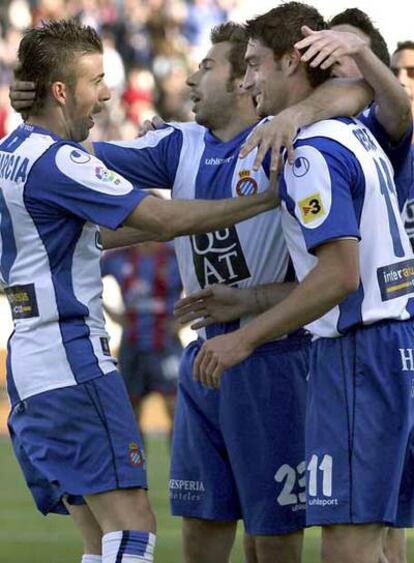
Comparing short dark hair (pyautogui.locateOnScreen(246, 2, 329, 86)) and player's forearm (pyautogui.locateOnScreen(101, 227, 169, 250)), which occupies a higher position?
short dark hair (pyautogui.locateOnScreen(246, 2, 329, 86))

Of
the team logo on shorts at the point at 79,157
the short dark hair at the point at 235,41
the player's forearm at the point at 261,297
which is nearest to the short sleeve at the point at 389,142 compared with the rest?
the player's forearm at the point at 261,297

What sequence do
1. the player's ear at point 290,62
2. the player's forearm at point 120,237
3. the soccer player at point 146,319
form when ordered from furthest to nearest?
the soccer player at point 146,319, the player's forearm at point 120,237, the player's ear at point 290,62

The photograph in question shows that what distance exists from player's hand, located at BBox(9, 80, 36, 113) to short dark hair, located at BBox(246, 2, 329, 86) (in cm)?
82

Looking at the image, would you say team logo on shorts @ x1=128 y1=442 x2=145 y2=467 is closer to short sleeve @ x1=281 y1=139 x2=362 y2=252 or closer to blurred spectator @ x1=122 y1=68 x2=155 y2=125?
short sleeve @ x1=281 y1=139 x2=362 y2=252

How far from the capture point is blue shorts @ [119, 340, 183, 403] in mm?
11922

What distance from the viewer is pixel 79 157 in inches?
192

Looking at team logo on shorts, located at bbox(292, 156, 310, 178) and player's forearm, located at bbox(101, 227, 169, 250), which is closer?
team logo on shorts, located at bbox(292, 156, 310, 178)

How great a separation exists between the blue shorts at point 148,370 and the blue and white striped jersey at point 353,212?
23.8 feet

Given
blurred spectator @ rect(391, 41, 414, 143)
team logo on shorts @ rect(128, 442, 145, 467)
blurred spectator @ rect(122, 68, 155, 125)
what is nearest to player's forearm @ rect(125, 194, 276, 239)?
team logo on shorts @ rect(128, 442, 145, 467)

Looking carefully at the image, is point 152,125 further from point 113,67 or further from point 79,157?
point 113,67

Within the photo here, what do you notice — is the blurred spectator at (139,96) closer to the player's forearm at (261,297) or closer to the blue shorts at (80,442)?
the player's forearm at (261,297)

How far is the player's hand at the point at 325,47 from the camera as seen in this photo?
4.59 m

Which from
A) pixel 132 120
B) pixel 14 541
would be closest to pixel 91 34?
pixel 14 541

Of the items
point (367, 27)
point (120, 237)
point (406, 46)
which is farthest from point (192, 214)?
point (406, 46)
